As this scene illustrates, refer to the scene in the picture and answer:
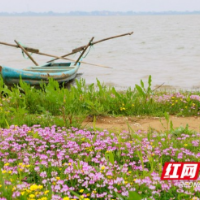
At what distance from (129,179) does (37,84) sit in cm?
1107

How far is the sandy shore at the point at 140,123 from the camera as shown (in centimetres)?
782

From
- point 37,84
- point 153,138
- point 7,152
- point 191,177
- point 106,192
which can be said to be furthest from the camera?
point 37,84

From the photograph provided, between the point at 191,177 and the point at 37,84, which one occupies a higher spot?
the point at 191,177

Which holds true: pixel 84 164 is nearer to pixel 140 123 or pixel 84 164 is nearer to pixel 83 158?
pixel 83 158

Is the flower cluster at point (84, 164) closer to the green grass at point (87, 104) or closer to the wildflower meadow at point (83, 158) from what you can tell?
the wildflower meadow at point (83, 158)

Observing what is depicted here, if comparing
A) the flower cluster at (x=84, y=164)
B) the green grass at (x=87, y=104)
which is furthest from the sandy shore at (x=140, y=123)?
the flower cluster at (x=84, y=164)

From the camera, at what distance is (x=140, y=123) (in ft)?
26.9

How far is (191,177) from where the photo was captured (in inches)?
170

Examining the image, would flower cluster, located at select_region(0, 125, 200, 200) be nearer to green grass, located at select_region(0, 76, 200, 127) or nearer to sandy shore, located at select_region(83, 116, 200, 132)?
sandy shore, located at select_region(83, 116, 200, 132)

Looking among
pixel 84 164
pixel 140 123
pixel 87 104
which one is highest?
pixel 84 164

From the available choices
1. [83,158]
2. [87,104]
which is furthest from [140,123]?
[83,158]

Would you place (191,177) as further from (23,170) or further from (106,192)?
(23,170)

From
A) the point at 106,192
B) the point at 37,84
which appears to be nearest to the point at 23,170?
the point at 106,192

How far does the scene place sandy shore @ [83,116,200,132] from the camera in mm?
7816
